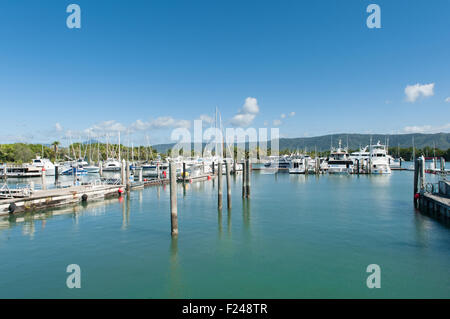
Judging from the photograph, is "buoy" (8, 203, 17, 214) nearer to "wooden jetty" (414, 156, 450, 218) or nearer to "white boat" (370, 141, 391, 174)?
"wooden jetty" (414, 156, 450, 218)

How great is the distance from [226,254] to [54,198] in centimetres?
2383

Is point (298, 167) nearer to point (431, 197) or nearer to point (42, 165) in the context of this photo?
point (431, 197)

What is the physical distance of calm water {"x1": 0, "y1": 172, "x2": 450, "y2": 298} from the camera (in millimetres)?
12727

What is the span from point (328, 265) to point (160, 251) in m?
9.64

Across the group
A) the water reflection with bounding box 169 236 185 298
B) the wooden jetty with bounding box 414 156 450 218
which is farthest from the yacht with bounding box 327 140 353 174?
the water reflection with bounding box 169 236 185 298

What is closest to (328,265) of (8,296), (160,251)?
(160,251)

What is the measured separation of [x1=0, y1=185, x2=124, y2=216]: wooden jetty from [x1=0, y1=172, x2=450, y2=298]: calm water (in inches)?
62.7

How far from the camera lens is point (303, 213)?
29.0m

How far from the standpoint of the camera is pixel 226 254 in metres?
17.0

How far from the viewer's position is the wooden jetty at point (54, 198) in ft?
89.0

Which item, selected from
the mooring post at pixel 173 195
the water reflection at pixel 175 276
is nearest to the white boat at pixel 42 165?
the mooring post at pixel 173 195

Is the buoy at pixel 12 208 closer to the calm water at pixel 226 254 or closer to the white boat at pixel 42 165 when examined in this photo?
the calm water at pixel 226 254

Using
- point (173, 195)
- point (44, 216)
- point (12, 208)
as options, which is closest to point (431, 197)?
point (173, 195)
